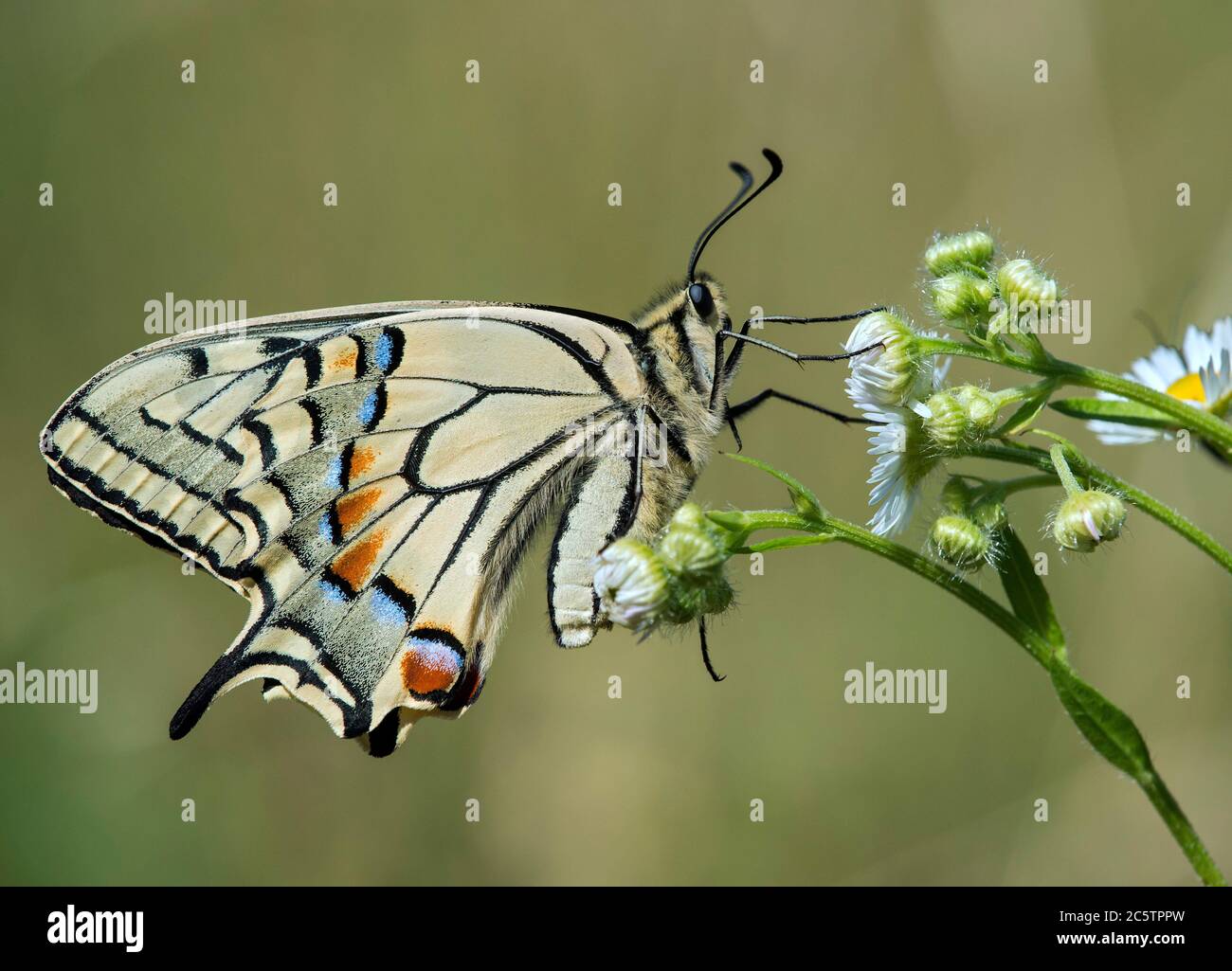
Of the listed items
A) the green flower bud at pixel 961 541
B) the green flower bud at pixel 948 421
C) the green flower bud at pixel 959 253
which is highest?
the green flower bud at pixel 959 253

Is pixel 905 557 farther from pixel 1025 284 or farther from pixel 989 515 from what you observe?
pixel 1025 284

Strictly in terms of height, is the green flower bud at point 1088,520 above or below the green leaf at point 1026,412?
below

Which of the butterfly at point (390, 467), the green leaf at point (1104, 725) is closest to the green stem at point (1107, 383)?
the green leaf at point (1104, 725)

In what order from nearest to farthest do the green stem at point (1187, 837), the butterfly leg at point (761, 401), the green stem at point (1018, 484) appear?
1. the green stem at point (1187, 837)
2. the green stem at point (1018, 484)
3. the butterfly leg at point (761, 401)

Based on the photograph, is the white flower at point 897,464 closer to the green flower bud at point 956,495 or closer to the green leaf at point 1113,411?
the green flower bud at point 956,495

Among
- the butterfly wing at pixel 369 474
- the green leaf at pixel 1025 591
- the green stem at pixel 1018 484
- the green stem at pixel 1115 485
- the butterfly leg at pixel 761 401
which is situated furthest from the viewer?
the butterfly leg at pixel 761 401

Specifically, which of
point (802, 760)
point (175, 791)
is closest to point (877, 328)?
point (802, 760)

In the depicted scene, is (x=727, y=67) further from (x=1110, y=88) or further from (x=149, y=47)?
(x=149, y=47)

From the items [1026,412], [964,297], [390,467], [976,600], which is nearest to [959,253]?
[964,297]
